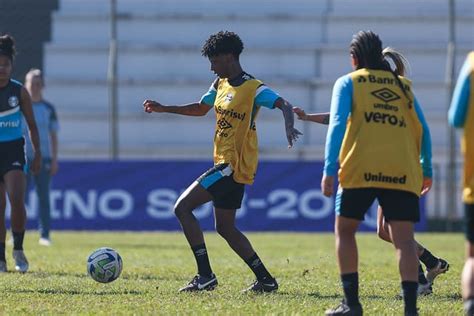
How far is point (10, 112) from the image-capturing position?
11359 mm

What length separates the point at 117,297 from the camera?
357 inches

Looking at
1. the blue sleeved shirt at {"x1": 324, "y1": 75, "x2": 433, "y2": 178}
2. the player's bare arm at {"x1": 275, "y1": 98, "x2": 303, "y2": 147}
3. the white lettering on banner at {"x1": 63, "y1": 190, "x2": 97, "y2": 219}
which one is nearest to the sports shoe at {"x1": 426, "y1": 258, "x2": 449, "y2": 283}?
the player's bare arm at {"x1": 275, "y1": 98, "x2": 303, "y2": 147}

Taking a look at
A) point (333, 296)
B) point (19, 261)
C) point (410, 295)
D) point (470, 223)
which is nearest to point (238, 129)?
point (333, 296)

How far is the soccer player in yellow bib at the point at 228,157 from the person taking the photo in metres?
9.56

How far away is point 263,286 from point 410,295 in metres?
2.32

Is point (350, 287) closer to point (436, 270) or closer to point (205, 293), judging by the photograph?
point (205, 293)

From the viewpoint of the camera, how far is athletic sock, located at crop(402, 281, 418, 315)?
296 inches

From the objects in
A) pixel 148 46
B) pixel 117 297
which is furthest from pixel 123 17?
pixel 117 297

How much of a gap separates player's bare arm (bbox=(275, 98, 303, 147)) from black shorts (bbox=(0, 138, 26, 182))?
3274 millimetres

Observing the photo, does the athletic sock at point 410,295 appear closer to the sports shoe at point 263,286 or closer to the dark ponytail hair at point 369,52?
the dark ponytail hair at point 369,52

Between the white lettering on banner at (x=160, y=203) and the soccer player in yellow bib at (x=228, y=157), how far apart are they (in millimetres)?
11956

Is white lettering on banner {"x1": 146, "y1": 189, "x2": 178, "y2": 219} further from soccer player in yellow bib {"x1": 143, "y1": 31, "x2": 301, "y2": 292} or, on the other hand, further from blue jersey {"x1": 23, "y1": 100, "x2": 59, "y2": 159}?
soccer player in yellow bib {"x1": 143, "y1": 31, "x2": 301, "y2": 292}

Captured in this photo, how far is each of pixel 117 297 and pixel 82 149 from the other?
57.1 ft

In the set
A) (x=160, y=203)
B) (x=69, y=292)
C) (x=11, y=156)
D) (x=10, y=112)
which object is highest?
(x=10, y=112)
